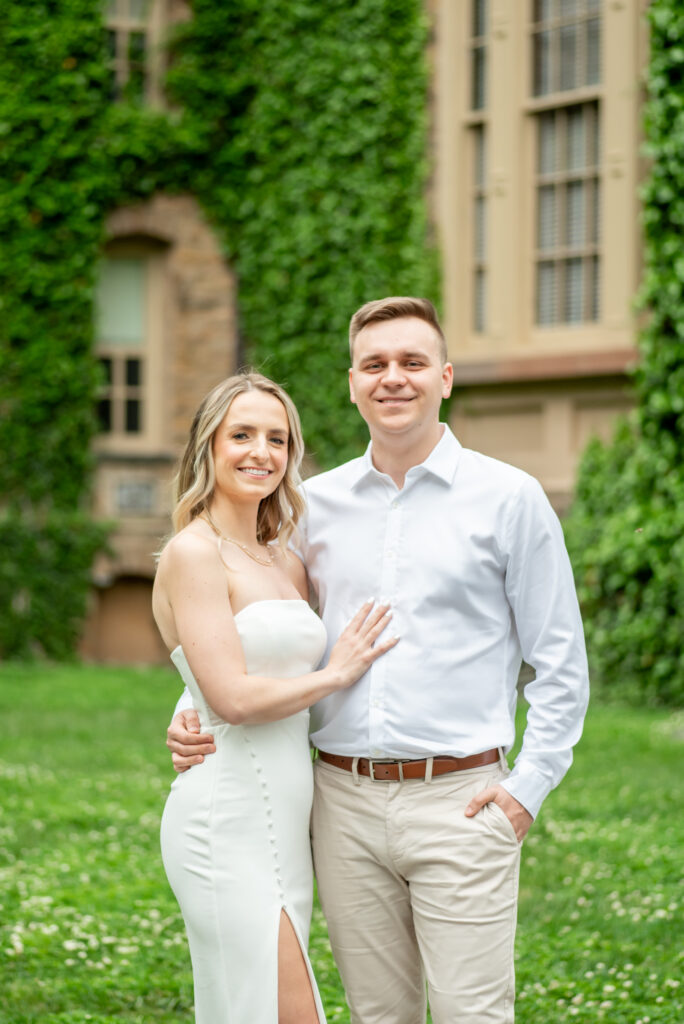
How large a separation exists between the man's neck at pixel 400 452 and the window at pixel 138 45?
40.3 feet

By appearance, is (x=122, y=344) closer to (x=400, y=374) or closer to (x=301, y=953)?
(x=400, y=374)

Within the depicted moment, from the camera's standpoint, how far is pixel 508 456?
12562 mm

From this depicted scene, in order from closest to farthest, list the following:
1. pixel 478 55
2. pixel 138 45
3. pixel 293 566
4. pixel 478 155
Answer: pixel 293 566 < pixel 478 55 < pixel 478 155 < pixel 138 45

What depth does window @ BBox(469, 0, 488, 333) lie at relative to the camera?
42.6 feet

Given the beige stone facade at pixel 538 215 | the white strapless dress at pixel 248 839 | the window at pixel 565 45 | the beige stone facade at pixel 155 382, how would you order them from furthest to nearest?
1. the beige stone facade at pixel 155 382
2. the window at pixel 565 45
3. the beige stone facade at pixel 538 215
4. the white strapless dress at pixel 248 839

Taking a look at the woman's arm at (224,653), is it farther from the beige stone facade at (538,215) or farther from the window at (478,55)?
the window at (478,55)

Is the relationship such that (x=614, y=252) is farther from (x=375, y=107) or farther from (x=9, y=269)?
(x=9, y=269)

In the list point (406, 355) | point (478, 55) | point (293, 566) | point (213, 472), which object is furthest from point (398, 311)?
point (478, 55)

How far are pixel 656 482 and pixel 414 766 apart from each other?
7781 millimetres

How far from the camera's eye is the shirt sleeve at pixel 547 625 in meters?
3.15

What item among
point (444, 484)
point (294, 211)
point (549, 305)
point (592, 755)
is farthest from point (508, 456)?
point (444, 484)

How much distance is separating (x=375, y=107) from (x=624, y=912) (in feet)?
32.4

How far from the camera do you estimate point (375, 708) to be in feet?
10.4

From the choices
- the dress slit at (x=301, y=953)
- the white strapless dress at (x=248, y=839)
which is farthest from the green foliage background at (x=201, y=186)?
the dress slit at (x=301, y=953)
